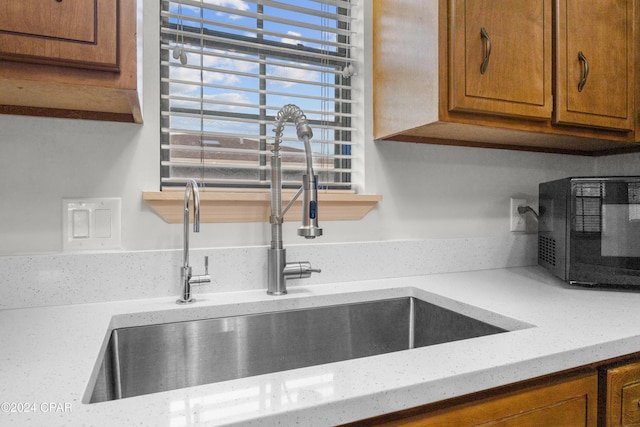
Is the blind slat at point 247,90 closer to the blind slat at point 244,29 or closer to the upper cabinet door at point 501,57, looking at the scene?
the blind slat at point 244,29

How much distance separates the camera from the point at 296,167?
127cm

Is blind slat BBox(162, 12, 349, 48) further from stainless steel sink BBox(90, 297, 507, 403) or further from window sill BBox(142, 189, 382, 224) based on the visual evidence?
stainless steel sink BBox(90, 297, 507, 403)

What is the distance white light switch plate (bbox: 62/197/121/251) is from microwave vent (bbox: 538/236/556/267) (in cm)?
128

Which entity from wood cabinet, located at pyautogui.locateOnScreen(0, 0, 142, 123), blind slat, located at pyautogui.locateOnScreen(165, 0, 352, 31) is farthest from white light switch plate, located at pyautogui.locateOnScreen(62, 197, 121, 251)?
blind slat, located at pyautogui.locateOnScreen(165, 0, 352, 31)

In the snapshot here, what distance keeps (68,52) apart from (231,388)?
0.60 meters

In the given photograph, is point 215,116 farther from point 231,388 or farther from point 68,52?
point 231,388

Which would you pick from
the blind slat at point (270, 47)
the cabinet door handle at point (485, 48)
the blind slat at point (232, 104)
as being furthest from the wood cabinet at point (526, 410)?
the blind slat at point (270, 47)

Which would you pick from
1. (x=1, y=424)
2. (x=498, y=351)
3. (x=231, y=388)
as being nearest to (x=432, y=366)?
(x=498, y=351)

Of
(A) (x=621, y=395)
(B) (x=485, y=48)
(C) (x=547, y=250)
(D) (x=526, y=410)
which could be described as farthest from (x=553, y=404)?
(B) (x=485, y=48)

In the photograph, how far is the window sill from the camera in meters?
1.04

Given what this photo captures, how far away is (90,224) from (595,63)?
4.99 feet

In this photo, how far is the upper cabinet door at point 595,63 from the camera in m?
1.18

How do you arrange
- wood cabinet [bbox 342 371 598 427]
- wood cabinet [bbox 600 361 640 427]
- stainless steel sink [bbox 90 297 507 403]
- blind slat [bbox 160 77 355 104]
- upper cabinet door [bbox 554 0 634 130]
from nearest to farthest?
wood cabinet [bbox 342 371 598 427]
wood cabinet [bbox 600 361 640 427]
stainless steel sink [bbox 90 297 507 403]
blind slat [bbox 160 77 355 104]
upper cabinet door [bbox 554 0 634 130]

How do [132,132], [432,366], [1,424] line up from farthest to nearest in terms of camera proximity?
[132,132]
[432,366]
[1,424]
